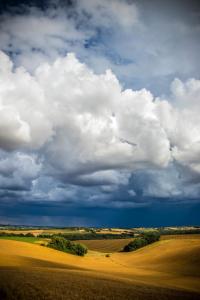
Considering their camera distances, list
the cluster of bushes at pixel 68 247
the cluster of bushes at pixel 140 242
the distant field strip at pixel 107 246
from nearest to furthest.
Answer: the cluster of bushes at pixel 68 247, the cluster of bushes at pixel 140 242, the distant field strip at pixel 107 246

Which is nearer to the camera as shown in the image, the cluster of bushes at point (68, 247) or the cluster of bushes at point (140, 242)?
the cluster of bushes at point (68, 247)

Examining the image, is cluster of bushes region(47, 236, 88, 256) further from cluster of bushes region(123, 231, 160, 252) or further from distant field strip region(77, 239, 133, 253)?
distant field strip region(77, 239, 133, 253)

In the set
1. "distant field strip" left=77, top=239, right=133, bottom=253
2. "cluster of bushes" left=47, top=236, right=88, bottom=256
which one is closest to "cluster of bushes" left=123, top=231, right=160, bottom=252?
"distant field strip" left=77, top=239, right=133, bottom=253

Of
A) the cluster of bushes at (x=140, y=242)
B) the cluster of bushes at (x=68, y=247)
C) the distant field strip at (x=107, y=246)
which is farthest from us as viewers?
the distant field strip at (x=107, y=246)

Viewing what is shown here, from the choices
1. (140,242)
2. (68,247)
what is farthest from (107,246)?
(68,247)

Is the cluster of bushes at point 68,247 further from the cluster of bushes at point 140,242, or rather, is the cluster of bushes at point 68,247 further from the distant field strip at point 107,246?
the distant field strip at point 107,246

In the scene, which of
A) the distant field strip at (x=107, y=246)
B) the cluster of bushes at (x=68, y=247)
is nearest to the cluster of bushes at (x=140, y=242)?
the distant field strip at (x=107, y=246)

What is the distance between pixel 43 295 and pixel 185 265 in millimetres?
37771

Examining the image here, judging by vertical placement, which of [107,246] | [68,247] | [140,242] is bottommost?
[107,246]

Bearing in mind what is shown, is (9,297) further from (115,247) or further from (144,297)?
(115,247)

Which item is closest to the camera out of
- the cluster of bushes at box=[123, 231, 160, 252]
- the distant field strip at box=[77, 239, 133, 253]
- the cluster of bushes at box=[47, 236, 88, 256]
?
the cluster of bushes at box=[47, 236, 88, 256]

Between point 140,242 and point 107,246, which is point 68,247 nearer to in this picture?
point 140,242

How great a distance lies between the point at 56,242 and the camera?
68.0 metres

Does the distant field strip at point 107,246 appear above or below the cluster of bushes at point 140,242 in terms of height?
below
